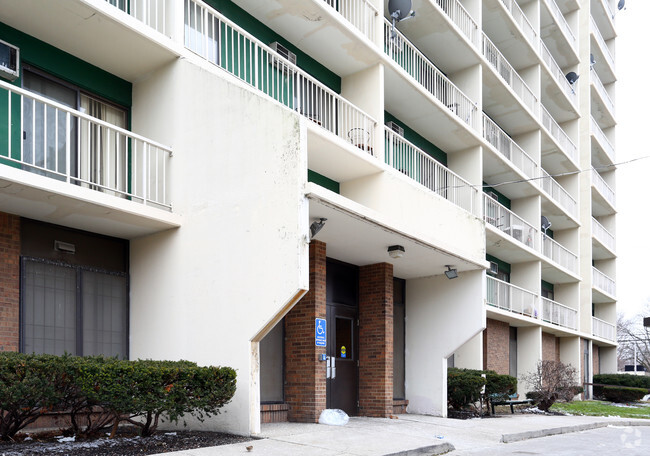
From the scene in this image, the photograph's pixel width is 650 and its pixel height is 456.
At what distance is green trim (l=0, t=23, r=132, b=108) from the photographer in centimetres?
1068

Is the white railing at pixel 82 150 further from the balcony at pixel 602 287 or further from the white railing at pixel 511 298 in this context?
the balcony at pixel 602 287

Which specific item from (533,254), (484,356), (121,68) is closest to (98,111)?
(121,68)

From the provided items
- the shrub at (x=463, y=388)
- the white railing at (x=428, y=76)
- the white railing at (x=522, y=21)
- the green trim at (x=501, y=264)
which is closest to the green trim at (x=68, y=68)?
the white railing at (x=428, y=76)

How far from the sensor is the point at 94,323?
11.2 metres

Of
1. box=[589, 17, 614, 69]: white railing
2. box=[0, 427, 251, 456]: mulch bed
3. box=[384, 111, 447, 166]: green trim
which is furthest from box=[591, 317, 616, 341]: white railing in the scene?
box=[0, 427, 251, 456]: mulch bed

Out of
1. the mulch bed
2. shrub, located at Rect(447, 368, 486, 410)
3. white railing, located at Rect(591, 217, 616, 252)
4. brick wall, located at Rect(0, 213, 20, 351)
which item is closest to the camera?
the mulch bed

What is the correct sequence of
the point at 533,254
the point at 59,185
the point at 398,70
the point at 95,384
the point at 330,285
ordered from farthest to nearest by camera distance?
the point at 533,254
the point at 398,70
the point at 330,285
the point at 59,185
the point at 95,384

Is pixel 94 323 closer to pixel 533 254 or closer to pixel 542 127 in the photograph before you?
pixel 533 254

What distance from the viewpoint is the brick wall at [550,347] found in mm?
30566

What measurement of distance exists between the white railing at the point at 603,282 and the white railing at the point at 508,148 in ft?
33.7

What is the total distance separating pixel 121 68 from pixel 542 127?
21.3 metres

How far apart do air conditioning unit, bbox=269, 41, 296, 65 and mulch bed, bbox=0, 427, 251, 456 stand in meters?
8.97

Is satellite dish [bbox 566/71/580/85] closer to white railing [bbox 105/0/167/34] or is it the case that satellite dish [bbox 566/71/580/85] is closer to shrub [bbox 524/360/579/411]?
shrub [bbox 524/360/579/411]

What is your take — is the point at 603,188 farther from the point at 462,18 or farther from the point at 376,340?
the point at 376,340
